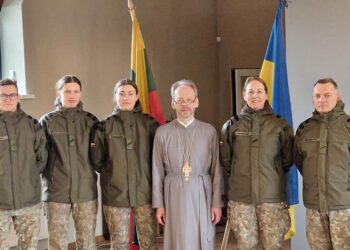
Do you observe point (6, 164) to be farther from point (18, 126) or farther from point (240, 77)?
point (240, 77)

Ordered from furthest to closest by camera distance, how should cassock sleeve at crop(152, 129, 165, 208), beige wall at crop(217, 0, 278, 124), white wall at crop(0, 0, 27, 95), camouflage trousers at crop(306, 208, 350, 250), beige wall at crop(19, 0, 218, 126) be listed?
beige wall at crop(217, 0, 278, 124)
beige wall at crop(19, 0, 218, 126)
white wall at crop(0, 0, 27, 95)
cassock sleeve at crop(152, 129, 165, 208)
camouflage trousers at crop(306, 208, 350, 250)

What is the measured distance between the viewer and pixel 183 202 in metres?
2.59

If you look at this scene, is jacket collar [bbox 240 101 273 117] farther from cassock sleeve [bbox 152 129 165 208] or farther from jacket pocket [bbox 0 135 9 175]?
jacket pocket [bbox 0 135 9 175]

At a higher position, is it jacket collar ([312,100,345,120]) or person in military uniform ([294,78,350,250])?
jacket collar ([312,100,345,120])

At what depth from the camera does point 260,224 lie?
2.59 m

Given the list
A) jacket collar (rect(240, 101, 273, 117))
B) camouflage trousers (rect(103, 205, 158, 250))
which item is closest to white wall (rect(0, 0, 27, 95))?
camouflage trousers (rect(103, 205, 158, 250))

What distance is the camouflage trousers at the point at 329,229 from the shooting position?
2.44 m

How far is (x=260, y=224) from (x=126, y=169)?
83 cm

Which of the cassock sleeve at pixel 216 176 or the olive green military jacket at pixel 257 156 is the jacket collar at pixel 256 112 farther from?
the cassock sleeve at pixel 216 176

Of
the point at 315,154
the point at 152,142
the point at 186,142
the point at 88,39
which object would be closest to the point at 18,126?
the point at 152,142

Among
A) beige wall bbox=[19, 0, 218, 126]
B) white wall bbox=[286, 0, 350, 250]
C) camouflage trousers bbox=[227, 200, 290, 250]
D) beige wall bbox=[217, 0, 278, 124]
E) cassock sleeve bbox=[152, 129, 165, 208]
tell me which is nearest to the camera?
camouflage trousers bbox=[227, 200, 290, 250]

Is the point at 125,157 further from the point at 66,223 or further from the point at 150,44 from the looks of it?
the point at 150,44

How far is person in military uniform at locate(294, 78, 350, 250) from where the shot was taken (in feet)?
8.01

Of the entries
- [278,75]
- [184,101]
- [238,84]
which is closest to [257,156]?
[184,101]
